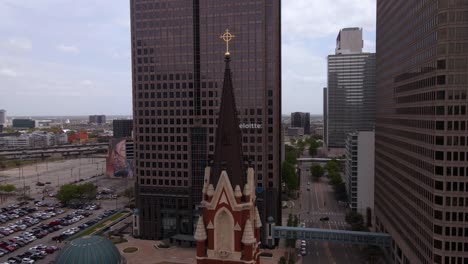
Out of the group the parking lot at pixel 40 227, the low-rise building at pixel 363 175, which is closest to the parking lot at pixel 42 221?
the parking lot at pixel 40 227

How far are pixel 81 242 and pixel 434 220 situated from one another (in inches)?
2390

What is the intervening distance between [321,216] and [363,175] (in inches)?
803

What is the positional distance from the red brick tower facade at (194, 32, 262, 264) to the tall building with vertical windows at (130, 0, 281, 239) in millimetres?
68702

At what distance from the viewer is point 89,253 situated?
69062 millimetres

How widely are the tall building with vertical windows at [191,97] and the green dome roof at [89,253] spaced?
115 ft

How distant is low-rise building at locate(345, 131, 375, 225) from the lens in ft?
398

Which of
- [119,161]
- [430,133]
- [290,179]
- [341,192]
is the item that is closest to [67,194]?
[119,161]

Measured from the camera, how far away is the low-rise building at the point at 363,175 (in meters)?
121

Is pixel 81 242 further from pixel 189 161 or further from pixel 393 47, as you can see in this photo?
pixel 393 47

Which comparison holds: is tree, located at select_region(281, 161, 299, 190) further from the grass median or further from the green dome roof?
the green dome roof

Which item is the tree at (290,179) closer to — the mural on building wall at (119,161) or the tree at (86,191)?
the mural on building wall at (119,161)

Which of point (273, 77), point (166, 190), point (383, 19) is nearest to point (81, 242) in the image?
point (166, 190)

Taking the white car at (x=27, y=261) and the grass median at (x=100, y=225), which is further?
the grass median at (x=100, y=225)

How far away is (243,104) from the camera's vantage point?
101 meters
